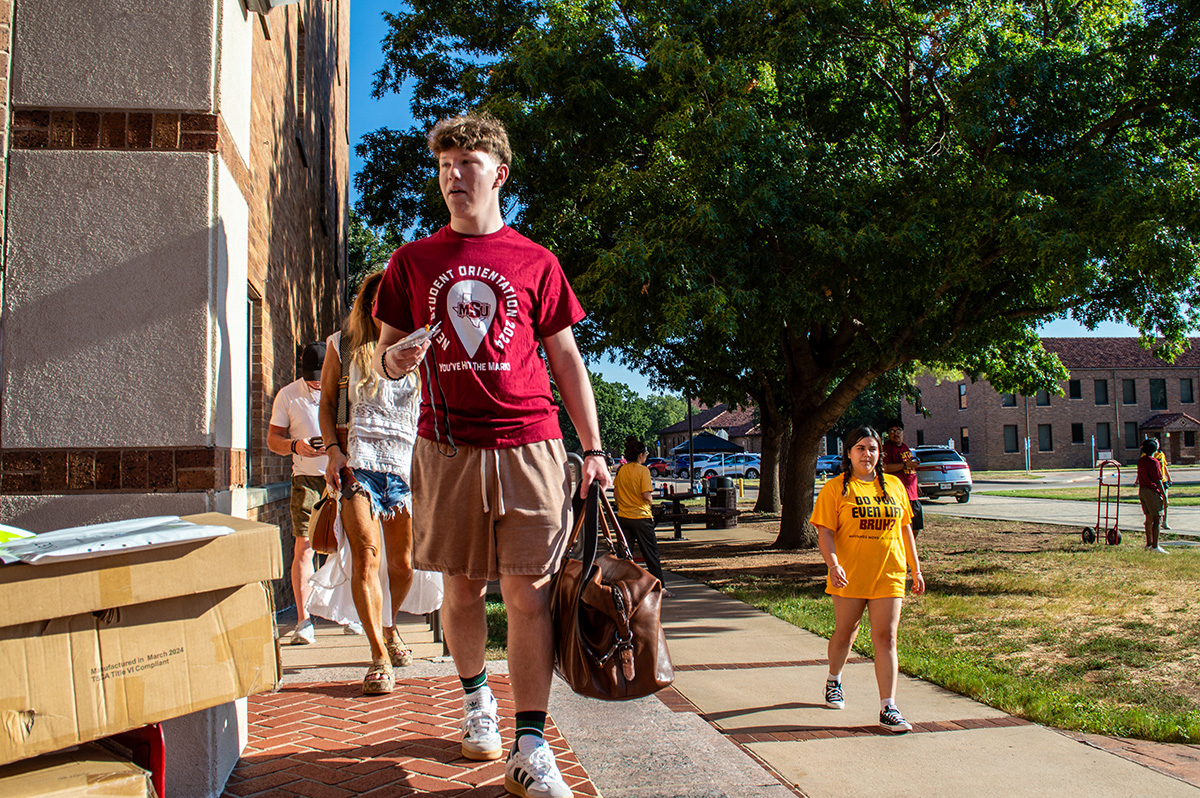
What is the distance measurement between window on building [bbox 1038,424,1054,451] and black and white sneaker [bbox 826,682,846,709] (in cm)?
6046

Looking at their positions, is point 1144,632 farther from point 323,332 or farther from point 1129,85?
point 323,332

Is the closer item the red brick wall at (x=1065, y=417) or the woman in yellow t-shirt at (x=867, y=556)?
the woman in yellow t-shirt at (x=867, y=556)

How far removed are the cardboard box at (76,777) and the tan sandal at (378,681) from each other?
1.96 metres

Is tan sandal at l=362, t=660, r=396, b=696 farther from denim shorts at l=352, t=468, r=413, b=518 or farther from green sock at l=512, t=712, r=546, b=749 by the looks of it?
green sock at l=512, t=712, r=546, b=749

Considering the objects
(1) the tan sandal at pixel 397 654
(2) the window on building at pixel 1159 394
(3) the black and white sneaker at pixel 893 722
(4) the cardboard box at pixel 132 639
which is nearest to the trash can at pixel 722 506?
(3) the black and white sneaker at pixel 893 722

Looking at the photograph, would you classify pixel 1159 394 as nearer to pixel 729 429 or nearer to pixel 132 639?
pixel 729 429

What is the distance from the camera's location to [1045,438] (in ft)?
193

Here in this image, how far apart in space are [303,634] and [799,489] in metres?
10.4

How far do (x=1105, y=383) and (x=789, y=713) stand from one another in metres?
63.7

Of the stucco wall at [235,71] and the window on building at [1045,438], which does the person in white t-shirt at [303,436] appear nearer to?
the stucco wall at [235,71]

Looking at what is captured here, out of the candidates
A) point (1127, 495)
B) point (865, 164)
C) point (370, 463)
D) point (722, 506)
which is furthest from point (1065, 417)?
point (370, 463)

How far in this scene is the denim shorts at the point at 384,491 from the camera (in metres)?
4.32

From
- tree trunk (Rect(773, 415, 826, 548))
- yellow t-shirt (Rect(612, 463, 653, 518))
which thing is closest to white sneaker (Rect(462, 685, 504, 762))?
yellow t-shirt (Rect(612, 463, 653, 518))

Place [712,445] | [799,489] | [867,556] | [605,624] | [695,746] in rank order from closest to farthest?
[605,624] → [695,746] → [867,556] → [799,489] → [712,445]
